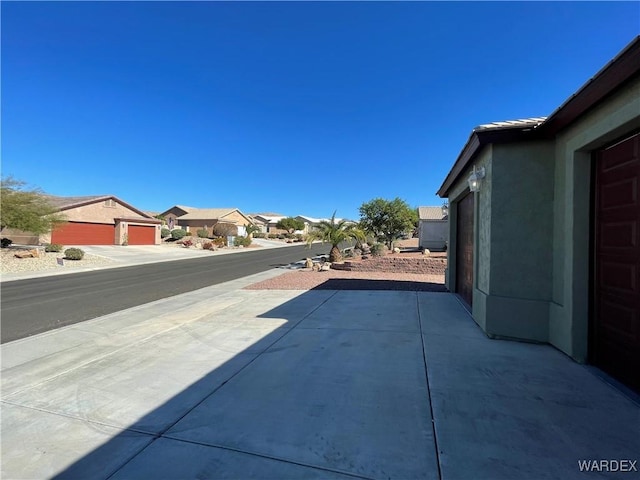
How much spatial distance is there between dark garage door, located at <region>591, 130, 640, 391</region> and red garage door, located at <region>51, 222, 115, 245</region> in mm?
36455

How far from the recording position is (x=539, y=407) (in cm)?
346

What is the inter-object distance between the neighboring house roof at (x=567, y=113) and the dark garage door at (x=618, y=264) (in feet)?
2.08

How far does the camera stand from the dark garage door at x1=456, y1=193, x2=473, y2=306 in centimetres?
809

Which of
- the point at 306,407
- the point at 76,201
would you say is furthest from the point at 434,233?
the point at 76,201

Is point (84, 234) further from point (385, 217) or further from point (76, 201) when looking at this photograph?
point (385, 217)

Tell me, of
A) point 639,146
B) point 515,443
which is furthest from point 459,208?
point 515,443

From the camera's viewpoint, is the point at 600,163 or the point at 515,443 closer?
the point at 515,443

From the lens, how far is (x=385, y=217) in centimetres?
2378

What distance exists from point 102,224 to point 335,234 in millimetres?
27821

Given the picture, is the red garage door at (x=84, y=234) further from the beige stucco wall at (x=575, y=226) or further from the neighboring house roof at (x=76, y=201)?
the beige stucco wall at (x=575, y=226)

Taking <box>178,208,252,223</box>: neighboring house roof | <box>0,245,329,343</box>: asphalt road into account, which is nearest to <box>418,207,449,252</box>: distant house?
<box>0,245,329,343</box>: asphalt road

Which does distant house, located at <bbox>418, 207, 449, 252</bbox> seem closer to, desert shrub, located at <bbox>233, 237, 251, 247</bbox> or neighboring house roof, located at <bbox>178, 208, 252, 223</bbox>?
desert shrub, located at <bbox>233, 237, 251, 247</bbox>

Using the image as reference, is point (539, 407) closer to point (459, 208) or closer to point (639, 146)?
point (639, 146)

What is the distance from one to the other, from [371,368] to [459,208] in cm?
669
